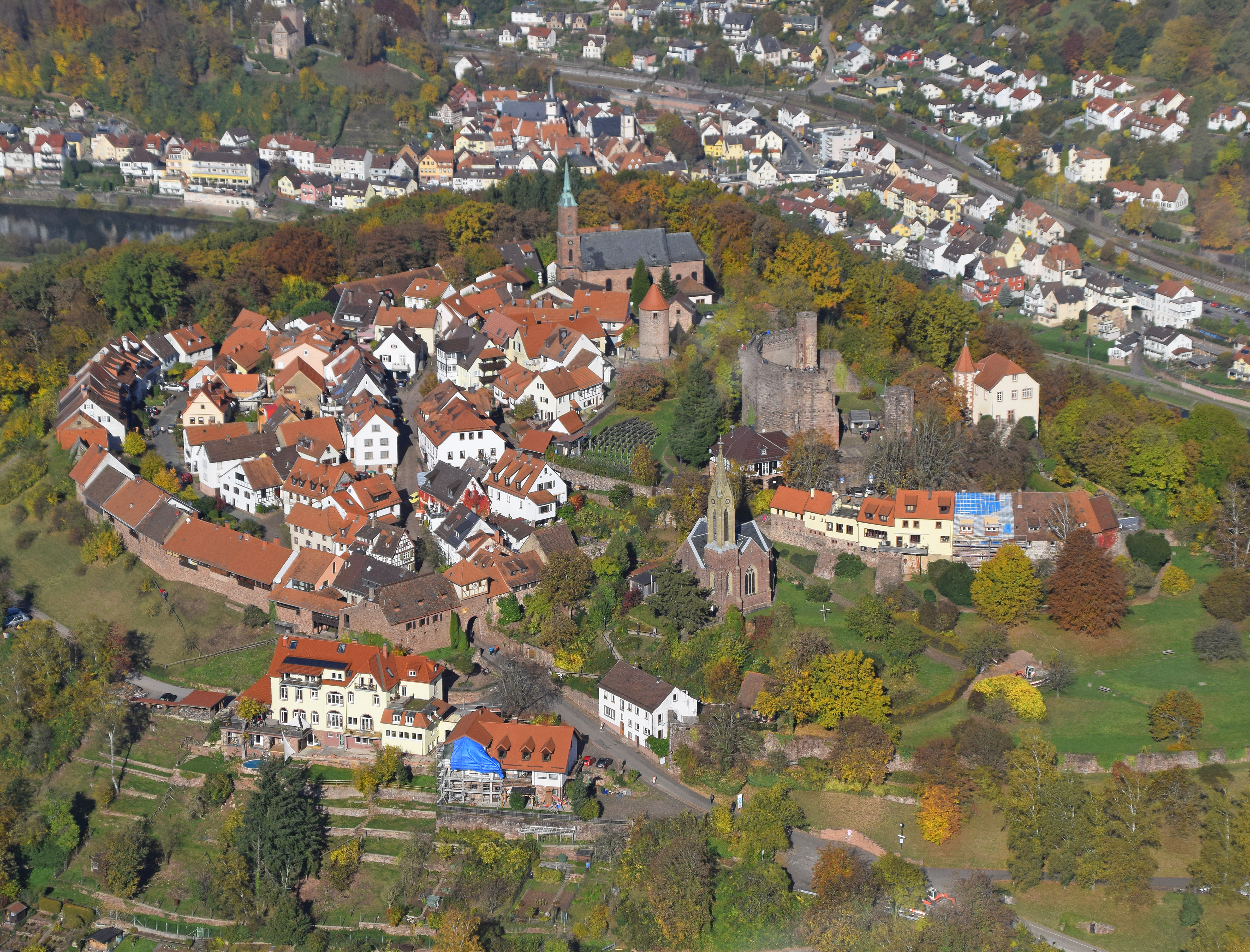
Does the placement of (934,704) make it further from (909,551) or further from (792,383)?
(792,383)

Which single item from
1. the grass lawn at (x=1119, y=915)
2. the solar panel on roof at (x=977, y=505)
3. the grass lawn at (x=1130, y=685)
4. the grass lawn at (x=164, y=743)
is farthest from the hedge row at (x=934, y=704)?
the grass lawn at (x=164, y=743)

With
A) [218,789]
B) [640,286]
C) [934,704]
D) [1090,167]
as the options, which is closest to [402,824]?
[218,789]

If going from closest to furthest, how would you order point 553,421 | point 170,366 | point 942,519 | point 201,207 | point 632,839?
point 632,839
point 942,519
point 553,421
point 170,366
point 201,207

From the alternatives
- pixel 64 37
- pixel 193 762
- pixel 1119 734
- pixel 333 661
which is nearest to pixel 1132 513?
pixel 1119 734

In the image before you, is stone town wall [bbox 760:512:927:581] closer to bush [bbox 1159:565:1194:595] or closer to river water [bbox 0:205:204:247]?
bush [bbox 1159:565:1194:595]

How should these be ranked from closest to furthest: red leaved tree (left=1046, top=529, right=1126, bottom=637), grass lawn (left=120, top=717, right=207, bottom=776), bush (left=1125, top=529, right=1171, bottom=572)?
red leaved tree (left=1046, top=529, right=1126, bottom=637)
grass lawn (left=120, top=717, right=207, bottom=776)
bush (left=1125, top=529, right=1171, bottom=572)

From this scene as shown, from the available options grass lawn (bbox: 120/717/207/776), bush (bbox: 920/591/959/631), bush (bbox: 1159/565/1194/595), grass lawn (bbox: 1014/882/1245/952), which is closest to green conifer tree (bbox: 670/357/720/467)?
bush (bbox: 920/591/959/631)

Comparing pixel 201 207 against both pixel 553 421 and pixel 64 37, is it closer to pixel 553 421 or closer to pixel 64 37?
pixel 64 37
